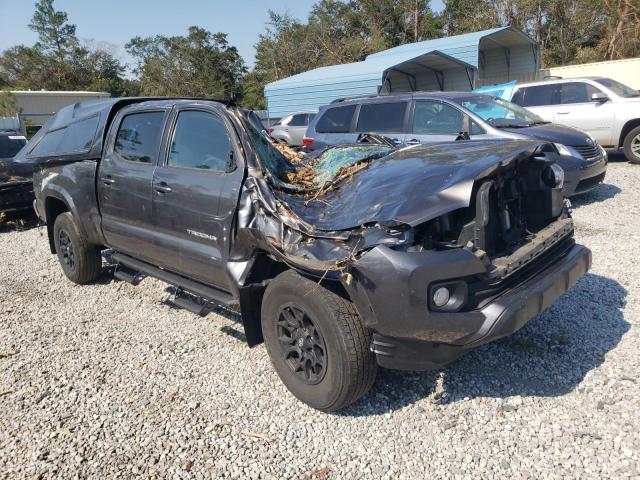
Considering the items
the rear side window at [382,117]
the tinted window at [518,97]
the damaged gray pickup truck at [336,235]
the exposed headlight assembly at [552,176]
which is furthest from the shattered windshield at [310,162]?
the tinted window at [518,97]

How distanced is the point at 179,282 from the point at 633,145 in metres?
10.0

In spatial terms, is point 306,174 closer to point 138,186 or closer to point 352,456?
point 138,186

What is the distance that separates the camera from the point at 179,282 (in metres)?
4.14

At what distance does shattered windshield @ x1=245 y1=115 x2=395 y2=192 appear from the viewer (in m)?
3.62

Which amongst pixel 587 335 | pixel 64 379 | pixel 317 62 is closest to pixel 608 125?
pixel 587 335

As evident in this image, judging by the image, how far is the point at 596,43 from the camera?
30328 millimetres

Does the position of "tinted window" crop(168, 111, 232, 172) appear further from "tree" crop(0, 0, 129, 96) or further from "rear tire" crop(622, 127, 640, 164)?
"tree" crop(0, 0, 129, 96)

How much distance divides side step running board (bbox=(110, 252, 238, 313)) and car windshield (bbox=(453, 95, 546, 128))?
5.26m

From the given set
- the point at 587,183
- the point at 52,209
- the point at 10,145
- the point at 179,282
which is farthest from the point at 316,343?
the point at 10,145

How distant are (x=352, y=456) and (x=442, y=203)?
1457mm

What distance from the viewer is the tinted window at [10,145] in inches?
381

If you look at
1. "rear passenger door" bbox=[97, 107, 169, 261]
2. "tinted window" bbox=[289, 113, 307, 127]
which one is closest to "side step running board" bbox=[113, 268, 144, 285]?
"rear passenger door" bbox=[97, 107, 169, 261]

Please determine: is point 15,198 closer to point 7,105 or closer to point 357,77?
point 357,77

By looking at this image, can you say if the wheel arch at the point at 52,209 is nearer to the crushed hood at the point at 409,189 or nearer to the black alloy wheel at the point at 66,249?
the black alloy wheel at the point at 66,249
